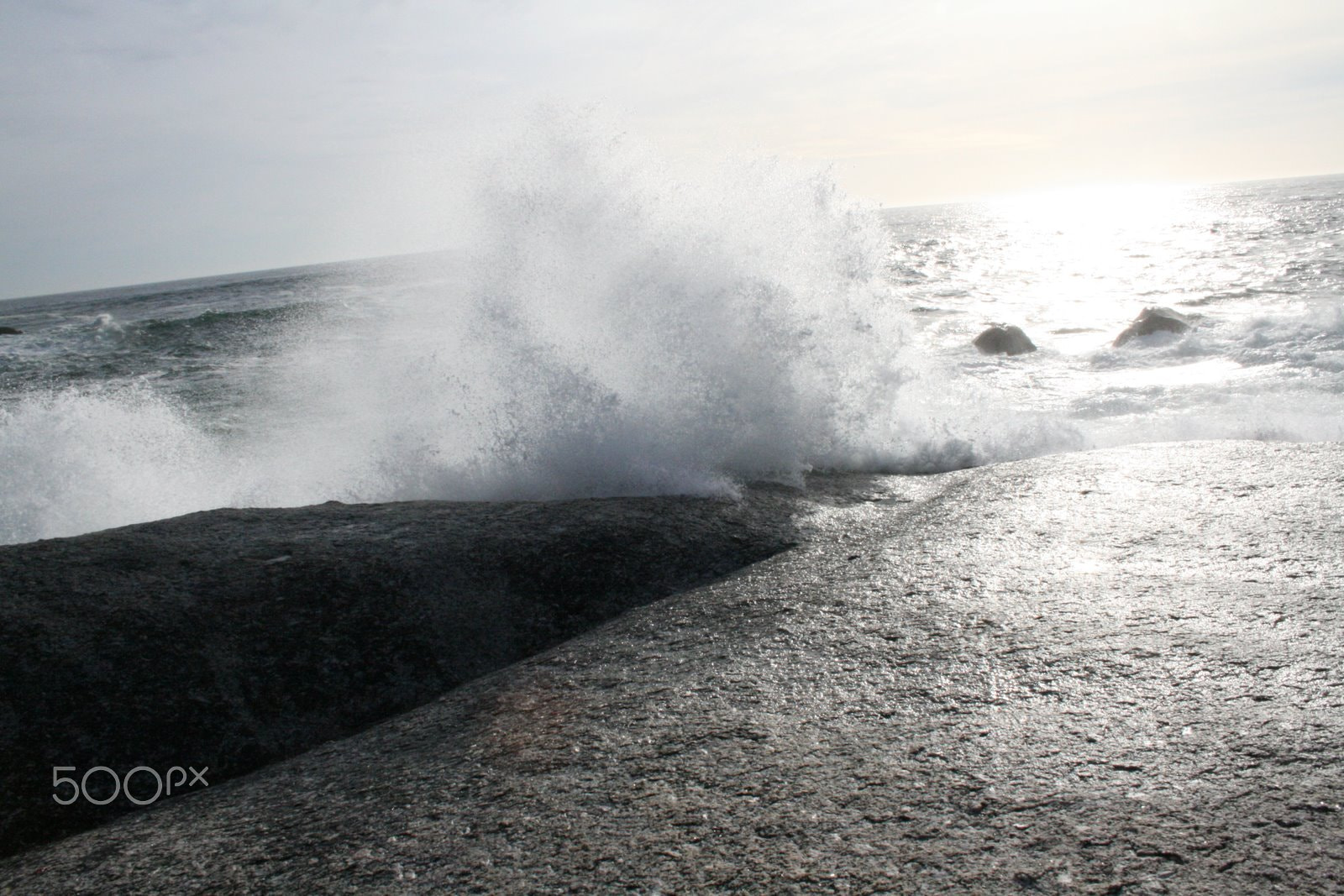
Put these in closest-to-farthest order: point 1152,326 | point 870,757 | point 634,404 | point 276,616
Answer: point 870,757 < point 276,616 < point 634,404 < point 1152,326

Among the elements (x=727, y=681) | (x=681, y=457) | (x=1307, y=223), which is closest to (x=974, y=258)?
(x=1307, y=223)

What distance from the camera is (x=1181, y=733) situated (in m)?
1.95

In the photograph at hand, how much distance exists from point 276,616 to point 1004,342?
11.1 meters

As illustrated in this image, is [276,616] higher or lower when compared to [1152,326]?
higher

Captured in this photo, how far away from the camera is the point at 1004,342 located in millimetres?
12109

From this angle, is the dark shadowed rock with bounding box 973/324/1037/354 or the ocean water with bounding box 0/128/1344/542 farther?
the dark shadowed rock with bounding box 973/324/1037/354

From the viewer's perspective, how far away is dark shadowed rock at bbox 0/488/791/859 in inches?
97.8

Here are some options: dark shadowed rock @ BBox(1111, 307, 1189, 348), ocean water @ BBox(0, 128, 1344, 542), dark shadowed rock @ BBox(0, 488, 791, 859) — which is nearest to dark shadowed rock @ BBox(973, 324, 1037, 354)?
dark shadowed rock @ BBox(1111, 307, 1189, 348)

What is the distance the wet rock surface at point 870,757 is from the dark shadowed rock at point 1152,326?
9.48 metres

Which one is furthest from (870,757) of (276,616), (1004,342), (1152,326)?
(1152,326)

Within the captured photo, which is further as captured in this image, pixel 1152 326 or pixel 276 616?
pixel 1152 326

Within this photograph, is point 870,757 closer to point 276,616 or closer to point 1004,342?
point 276,616

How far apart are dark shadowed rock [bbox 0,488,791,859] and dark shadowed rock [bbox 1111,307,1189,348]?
9741 mm

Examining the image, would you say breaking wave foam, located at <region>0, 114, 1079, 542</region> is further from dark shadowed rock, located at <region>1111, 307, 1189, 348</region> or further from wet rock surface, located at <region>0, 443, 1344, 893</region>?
dark shadowed rock, located at <region>1111, 307, 1189, 348</region>
